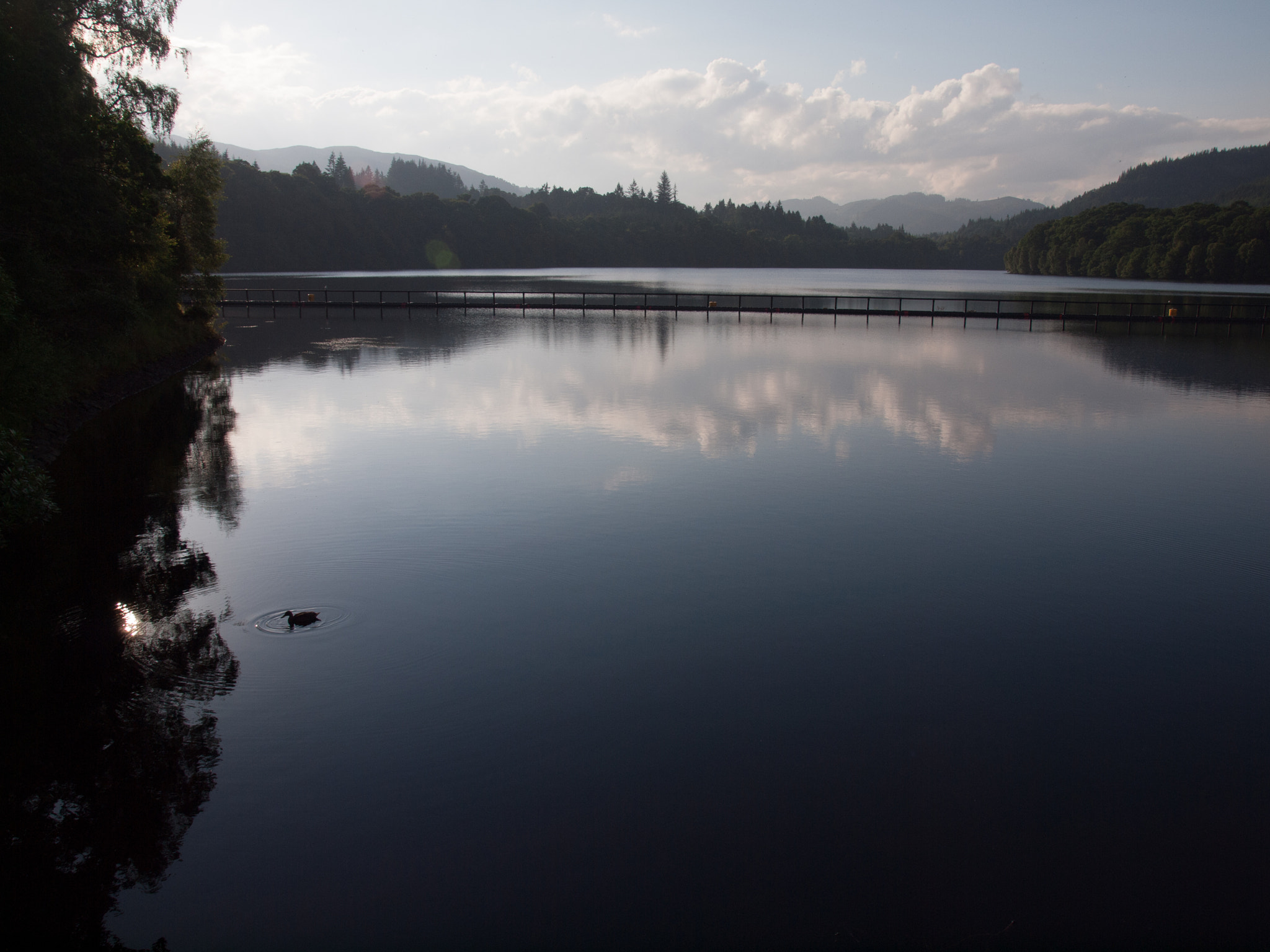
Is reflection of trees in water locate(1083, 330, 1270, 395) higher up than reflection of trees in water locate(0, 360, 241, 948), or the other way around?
reflection of trees in water locate(1083, 330, 1270, 395)

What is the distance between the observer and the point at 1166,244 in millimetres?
113750

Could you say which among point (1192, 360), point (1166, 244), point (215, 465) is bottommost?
point (215, 465)

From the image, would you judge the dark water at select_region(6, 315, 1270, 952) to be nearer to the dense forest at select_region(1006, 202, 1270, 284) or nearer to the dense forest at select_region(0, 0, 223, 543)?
the dense forest at select_region(0, 0, 223, 543)

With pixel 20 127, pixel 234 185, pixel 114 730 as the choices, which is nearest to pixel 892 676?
pixel 114 730

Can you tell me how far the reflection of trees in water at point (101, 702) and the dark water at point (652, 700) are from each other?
0.15ft

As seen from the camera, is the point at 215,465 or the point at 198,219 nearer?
the point at 215,465

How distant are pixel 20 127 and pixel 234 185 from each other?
121796mm

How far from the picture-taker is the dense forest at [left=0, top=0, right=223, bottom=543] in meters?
14.6

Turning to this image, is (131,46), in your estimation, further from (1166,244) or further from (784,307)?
(1166,244)

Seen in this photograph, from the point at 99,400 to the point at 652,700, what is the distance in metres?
21.0

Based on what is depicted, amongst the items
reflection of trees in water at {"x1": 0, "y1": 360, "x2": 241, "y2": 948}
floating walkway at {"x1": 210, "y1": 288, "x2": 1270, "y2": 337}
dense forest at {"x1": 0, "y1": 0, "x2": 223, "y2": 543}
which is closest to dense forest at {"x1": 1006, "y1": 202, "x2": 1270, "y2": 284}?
floating walkway at {"x1": 210, "y1": 288, "x2": 1270, "y2": 337}

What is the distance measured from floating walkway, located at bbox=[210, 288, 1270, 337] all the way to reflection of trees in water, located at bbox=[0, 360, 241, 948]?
130 ft

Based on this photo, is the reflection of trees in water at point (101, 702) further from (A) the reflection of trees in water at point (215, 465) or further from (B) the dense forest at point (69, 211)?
(B) the dense forest at point (69, 211)

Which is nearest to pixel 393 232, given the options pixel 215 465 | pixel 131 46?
pixel 131 46
